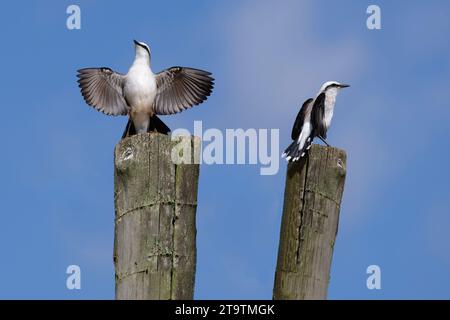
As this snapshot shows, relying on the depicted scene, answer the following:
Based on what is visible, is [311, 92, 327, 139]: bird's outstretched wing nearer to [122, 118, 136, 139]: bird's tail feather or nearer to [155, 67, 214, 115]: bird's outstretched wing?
[155, 67, 214, 115]: bird's outstretched wing

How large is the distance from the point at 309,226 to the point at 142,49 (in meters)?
4.73

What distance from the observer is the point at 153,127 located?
37.9 feet

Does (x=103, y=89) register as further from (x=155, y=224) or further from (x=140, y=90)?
(x=155, y=224)

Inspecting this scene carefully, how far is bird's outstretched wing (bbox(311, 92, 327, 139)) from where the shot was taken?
10.3 meters

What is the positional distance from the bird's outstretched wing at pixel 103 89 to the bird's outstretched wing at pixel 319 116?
255cm

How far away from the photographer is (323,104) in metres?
10.8

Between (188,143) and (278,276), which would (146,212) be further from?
(278,276)

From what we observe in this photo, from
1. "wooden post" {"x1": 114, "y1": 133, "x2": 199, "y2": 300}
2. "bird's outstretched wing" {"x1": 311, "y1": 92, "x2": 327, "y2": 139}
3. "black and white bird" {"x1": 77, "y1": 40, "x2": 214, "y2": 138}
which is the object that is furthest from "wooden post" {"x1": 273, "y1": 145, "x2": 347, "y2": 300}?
"black and white bird" {"x1": 77, "y1": 40, "x2": 214, "y2": 138}

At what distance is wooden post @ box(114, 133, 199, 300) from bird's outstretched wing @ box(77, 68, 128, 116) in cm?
449

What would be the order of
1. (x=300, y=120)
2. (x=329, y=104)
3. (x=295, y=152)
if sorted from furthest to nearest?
(x=329, y=104), (x=300, y=120), (x=295, y=152)

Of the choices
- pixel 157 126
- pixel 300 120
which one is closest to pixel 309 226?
pixel 300 120

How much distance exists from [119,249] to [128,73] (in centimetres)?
461

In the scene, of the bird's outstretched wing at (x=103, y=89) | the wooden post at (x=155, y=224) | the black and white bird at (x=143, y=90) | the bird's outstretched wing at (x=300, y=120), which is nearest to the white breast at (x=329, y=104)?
the bird's outstretched wing at (x=300, y=120)
